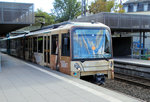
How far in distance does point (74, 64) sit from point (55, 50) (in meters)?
2.27

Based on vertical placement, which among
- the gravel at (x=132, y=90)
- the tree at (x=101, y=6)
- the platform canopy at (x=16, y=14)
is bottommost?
the gravel at (x=132, y=90)

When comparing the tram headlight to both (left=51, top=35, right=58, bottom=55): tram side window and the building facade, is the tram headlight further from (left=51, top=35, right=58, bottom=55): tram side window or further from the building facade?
the building facade

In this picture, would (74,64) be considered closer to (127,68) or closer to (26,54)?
(127,68)

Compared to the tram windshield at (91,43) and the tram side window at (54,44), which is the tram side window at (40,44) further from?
the tram windshield at (91,43)

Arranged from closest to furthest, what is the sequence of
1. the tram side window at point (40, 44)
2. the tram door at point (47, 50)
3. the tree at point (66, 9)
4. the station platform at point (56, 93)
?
1. the station platform at point (56, 93)
2. the tram door at point (47, 50)
3. the tram side window at point (40, 44)
4. the tree at point (66, 9)

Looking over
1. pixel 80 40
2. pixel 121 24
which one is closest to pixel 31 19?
pixel 80 40

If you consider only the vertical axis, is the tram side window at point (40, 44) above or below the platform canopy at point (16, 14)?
below

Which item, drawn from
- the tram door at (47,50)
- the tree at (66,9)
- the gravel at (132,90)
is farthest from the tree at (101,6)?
the gravel at (132,90)

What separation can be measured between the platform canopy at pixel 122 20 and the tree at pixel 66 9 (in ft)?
145

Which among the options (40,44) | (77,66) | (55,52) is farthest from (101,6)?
(77,66)

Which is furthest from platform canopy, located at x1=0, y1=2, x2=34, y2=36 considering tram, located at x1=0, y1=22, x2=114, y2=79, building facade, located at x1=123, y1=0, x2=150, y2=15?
building facade, located at x1=123, y1=0, x2=150, y2=15

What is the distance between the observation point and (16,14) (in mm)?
16203

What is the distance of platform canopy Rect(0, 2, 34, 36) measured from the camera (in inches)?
608

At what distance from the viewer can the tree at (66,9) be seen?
66875 millimetres
